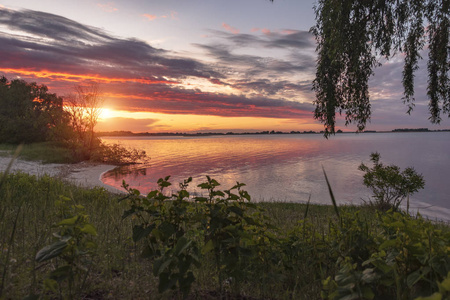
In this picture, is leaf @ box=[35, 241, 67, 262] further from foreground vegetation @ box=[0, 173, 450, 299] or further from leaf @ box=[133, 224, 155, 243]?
leaf @ box=[133, 224, 155, 243]

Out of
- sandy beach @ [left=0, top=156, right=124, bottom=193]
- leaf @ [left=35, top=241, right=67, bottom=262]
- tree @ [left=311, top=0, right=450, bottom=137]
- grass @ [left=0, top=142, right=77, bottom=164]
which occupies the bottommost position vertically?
sandy beach @ [left=0, top=156, right=124, bottom=193]

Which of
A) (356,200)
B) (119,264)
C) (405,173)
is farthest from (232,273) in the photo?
(356,200)

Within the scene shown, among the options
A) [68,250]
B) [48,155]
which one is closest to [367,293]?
[68,250]

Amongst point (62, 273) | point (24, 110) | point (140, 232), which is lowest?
point (62, 273)

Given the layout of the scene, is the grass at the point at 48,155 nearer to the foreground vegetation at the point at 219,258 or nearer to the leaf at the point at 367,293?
the foreground vegetation at the point at 219,258

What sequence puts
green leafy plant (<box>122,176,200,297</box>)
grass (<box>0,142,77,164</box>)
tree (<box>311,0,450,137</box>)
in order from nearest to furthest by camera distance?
green leafy plant (<box>122,176,200,297</box>), tree (<box>311,0,450,137</box>), grass (<box>0,142,77,164</box>)

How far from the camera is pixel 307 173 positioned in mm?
28750

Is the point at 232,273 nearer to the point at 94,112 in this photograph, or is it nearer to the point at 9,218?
the point at 9,218

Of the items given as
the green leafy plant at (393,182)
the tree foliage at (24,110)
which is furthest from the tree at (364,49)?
the tree foliage at (24,110)

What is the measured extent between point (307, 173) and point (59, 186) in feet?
79.2

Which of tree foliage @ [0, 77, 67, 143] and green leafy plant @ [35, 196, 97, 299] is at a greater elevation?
tree foliage @ [0, 77, 67, 143]

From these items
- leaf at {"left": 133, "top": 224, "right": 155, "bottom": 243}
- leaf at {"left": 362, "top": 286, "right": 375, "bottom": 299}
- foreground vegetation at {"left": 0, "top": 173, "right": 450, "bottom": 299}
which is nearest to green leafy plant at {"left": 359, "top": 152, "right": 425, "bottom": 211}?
foreground vegetation at {"left": 0, "top": 173, "right": 450, "bottom": 299}

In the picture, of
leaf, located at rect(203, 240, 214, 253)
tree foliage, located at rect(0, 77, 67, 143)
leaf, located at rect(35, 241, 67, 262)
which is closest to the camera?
leaf, located at rect(35, 241, 67, 262)

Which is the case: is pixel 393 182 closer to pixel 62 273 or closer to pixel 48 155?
pixel 62 273
